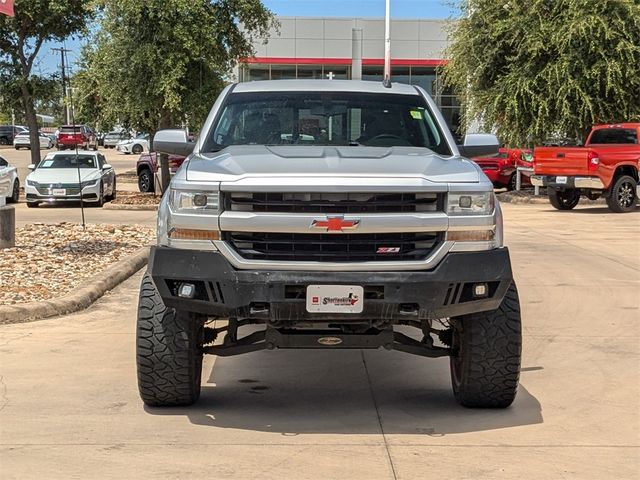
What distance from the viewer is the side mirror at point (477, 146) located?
6293 millimetres

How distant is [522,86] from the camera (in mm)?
24562

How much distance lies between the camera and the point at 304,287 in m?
4.76

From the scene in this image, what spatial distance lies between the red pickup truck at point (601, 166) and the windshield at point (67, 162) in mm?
11234

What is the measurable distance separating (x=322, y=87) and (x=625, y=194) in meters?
15.9

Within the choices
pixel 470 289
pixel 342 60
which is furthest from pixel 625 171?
pixel 342 60

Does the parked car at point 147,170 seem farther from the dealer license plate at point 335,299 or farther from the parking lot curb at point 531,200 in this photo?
the dealer license plate at point 335,299

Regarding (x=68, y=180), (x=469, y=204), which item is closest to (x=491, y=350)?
(x=469, y=204)

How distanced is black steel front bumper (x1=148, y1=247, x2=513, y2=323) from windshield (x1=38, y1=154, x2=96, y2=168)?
1780 centimetres

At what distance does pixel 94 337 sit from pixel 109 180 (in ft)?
51.1

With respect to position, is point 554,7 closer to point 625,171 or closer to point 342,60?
point 625,171

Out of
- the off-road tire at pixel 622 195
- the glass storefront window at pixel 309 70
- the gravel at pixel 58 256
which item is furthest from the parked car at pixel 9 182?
the glass storefront window at pixel 309 70

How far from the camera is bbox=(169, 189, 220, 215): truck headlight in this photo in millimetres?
4824

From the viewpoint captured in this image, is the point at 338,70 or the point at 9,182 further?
the point at 338,70

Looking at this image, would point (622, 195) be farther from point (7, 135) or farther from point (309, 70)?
point (7, 135)
